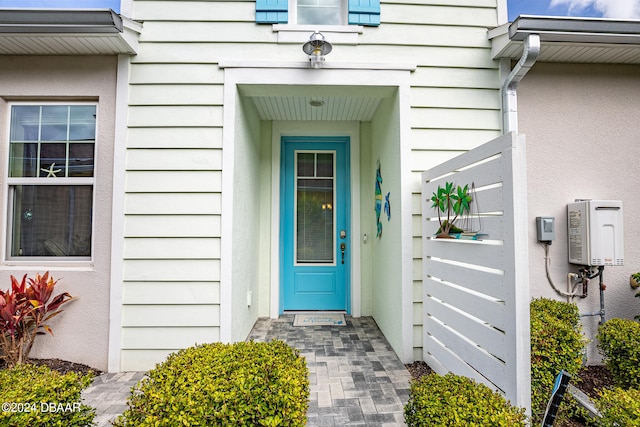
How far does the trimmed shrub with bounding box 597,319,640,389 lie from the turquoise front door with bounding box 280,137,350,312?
248 cm

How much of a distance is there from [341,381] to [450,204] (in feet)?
5.14

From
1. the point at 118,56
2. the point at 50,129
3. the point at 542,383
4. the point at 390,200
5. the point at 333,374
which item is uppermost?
the point at 118,56

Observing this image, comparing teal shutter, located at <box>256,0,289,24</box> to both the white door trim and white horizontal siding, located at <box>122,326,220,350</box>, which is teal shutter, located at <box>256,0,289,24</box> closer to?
the white door trim

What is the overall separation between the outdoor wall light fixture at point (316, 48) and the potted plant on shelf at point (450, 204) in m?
1.45

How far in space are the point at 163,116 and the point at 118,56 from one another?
0.64m

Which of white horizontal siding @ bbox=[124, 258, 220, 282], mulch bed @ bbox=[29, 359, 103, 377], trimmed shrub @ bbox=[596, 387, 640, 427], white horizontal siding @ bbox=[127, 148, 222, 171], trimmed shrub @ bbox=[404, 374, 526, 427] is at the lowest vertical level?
mulch bed @ bbox=[29, 359, 103, 377]

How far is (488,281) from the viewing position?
1812mm

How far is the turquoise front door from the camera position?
13.2 feet

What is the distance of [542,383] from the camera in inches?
69.6

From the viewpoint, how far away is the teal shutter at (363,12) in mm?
2741

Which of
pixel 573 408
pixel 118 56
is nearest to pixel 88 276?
pixel 118 56

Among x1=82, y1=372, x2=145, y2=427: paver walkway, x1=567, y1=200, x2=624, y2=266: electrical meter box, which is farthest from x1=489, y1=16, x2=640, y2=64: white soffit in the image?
x1=82, y1=372, x2=145, y2=427: paver walkway

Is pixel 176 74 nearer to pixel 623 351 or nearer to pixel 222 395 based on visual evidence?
pixel 222 395

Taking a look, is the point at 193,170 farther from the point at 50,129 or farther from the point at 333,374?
the point at 333,374
